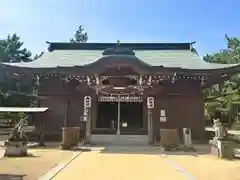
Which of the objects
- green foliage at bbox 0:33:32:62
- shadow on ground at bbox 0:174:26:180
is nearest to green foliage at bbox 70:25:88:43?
green foliage at bbox 0:33:32:62

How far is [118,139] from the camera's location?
54.1 feet

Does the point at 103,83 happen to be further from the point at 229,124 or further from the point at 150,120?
the point at 229,124

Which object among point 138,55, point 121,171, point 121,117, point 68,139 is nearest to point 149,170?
point 121,171

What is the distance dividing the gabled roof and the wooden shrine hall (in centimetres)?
78

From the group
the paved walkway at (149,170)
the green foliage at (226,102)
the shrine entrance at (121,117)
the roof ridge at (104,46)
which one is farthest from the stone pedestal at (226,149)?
the green foliage at (226,102)

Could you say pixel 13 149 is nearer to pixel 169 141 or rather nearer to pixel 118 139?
pixel 169 141

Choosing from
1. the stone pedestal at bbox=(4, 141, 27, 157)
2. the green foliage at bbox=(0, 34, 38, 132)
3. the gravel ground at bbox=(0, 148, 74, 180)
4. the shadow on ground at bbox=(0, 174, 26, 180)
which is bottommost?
the gravel ground at bbox=(0, 148, 74, 180)

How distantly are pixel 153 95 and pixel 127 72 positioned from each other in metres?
1.89

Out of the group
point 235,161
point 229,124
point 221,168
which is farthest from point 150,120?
point 229,124

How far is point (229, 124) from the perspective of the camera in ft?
112

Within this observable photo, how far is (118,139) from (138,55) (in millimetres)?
7426

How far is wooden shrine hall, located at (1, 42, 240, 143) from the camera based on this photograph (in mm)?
15711

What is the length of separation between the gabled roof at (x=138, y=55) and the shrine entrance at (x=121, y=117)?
275 cm

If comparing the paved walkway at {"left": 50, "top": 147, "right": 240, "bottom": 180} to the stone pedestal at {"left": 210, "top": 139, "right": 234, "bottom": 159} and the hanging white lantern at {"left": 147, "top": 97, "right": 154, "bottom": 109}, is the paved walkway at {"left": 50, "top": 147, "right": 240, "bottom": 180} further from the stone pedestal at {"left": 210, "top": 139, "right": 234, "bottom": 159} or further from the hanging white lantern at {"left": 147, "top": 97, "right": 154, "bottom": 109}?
the hanging white lantern at {"left": 147, "top": 97, "right": 154, "bottom": 109}
